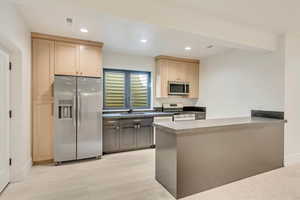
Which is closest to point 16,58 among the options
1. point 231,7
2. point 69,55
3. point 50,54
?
point 50,54

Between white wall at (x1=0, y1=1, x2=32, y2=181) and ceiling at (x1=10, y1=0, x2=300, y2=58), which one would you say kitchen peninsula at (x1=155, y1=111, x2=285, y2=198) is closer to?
ceiling at (x1=10, y1=0, x2=300, y2=58)

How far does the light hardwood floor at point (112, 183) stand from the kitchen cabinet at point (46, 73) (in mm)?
454

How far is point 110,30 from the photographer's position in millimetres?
2949

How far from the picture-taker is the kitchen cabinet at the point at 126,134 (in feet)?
12.3

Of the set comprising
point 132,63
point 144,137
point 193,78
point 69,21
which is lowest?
point 144,137

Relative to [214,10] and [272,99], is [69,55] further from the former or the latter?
[272,99]

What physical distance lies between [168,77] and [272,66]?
245cm

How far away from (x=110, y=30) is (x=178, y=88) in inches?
106

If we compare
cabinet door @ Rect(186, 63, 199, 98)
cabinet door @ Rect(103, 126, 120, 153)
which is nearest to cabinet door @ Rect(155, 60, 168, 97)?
cabinet door @ Rect(186, 63, 199, 98)

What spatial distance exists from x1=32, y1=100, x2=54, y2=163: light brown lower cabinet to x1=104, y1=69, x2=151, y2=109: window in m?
1.43

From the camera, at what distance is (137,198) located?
2.12m

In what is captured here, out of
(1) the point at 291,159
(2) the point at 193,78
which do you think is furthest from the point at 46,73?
(1) the point at 291,159

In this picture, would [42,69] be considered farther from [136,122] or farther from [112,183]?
[112,183]

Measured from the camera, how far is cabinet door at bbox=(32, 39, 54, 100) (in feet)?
10.4
